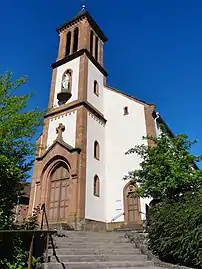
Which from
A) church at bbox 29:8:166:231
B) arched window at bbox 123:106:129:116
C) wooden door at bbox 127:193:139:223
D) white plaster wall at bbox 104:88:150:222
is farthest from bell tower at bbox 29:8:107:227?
wooden door at bbox 127:193:139:223

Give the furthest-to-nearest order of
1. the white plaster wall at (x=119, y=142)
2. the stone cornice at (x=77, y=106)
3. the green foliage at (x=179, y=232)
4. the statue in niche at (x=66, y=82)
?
the statue in niche at (x=66, y=82)
the stone cornice at (x=77, y=106)
the white plaster wall at (x=119, y=142)
the green foliage at (x=179, y=232)

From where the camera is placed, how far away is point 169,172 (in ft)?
37.0

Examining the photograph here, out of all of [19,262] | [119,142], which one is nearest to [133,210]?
[119,142]

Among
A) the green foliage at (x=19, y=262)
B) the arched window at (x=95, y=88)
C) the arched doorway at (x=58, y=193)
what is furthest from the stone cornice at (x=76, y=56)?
the green foliage at (x=19, y=262)

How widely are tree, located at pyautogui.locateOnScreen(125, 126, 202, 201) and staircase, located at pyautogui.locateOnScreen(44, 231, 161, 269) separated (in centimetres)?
267

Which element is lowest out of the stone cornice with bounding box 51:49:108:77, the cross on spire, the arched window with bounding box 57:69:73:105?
the cross on spire

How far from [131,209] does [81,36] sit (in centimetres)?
1661

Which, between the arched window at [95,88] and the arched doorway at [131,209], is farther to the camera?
the arched window at [95,88]

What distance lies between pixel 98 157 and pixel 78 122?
306cm

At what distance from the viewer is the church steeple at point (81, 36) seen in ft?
78.4

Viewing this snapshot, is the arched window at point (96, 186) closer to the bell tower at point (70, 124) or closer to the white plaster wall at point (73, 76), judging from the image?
the bell tower at point (70, 124)

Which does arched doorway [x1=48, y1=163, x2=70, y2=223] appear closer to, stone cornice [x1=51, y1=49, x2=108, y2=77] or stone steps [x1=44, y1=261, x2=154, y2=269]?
stone steps [x1=44, y1=261, x2=154, y2=269]

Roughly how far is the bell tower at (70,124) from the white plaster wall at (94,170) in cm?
14

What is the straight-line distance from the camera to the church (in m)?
16.2
